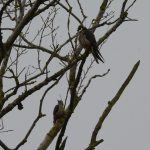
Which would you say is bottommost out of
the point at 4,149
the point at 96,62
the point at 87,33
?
the point at 4,149

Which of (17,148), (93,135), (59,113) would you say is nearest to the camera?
(93,135)

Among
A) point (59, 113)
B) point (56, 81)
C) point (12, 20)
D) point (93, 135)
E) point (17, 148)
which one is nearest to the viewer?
point (93, 135)

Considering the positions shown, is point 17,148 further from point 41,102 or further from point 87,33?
point 87,33

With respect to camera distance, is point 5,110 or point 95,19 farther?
point 95,19

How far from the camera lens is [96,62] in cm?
722

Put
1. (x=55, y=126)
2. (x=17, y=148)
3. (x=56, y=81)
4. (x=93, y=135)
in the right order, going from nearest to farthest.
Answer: (x=93, y=135) < (x=17, y=148) < (x=56, y=81) < (x=55, y=126)

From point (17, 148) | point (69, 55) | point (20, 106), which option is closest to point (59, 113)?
point (69, 55)

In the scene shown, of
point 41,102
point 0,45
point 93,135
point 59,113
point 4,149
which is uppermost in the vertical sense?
point 59,113

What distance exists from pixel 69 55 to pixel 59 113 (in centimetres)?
86

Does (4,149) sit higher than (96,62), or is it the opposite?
(96,62)

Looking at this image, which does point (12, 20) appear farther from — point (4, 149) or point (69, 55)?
point (4, 149)

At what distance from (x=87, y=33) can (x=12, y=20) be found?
47.8 inches

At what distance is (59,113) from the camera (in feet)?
21.5

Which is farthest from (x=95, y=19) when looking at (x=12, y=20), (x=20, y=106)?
(x=20, y=106)
